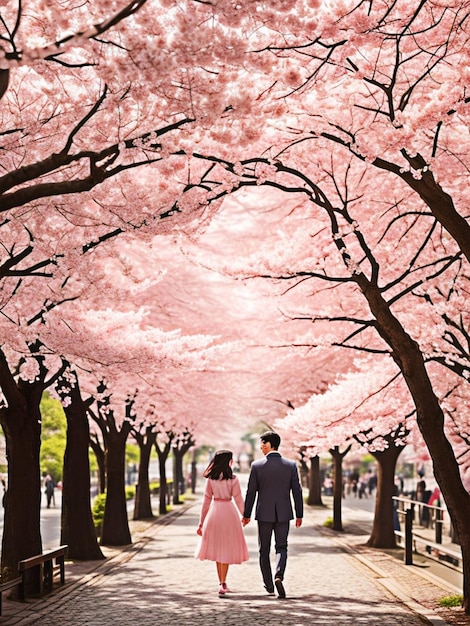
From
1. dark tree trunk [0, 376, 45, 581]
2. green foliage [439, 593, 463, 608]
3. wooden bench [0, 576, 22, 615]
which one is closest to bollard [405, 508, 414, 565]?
green foliage [439, 593, 463, 608]

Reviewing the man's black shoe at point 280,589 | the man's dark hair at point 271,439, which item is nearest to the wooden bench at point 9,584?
the man's black shoe at point 280,589

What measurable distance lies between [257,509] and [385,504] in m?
11.9

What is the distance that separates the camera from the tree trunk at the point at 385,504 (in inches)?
919

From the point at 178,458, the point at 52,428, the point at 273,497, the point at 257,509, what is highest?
the point at 52,428

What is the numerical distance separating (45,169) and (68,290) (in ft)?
25.3

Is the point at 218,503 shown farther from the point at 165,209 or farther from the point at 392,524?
the point at 392,524

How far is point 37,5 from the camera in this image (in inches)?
344

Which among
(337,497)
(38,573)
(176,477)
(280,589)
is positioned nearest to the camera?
(280,589)

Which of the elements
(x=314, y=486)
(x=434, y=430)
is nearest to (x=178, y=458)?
(x=314, y=486)

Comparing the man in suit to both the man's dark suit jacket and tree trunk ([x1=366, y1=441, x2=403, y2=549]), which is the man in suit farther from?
tree trunk ([x1=366, y1=441, x2=403, y2=549])

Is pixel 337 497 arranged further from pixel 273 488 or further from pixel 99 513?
pixel 273 488

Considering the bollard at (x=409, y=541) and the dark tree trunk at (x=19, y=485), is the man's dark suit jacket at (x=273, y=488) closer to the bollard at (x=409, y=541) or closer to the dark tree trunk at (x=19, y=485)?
the dark tree trunk at (x=19, y=485)

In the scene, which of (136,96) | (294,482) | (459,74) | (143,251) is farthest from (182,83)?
(143,251)

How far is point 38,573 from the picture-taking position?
13.6 meters
